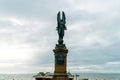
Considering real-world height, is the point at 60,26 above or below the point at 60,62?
above

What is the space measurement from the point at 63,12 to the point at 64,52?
3319 millimetres

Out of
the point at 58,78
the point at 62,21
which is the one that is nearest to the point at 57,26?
the point at 62,21

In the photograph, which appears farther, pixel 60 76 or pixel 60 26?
pixel 60 26

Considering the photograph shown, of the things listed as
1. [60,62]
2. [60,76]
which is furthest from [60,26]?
[60,76]

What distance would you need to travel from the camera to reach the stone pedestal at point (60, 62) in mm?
24953

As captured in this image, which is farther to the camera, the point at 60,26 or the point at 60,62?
the point at 60,26

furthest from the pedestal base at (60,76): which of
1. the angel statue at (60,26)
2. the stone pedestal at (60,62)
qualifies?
the angel statue at (60,26)

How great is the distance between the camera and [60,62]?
82.1 ft

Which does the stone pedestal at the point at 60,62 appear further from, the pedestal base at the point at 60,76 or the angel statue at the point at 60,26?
the angel statue at the point at 60,26

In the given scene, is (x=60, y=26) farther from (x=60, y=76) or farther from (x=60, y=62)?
(x=60, y=76)

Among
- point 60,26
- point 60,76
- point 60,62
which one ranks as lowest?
point 60,76

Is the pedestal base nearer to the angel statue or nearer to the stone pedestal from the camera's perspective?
the stone pedestal

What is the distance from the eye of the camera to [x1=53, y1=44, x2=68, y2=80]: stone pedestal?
25.0m

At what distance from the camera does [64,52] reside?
25.0m
